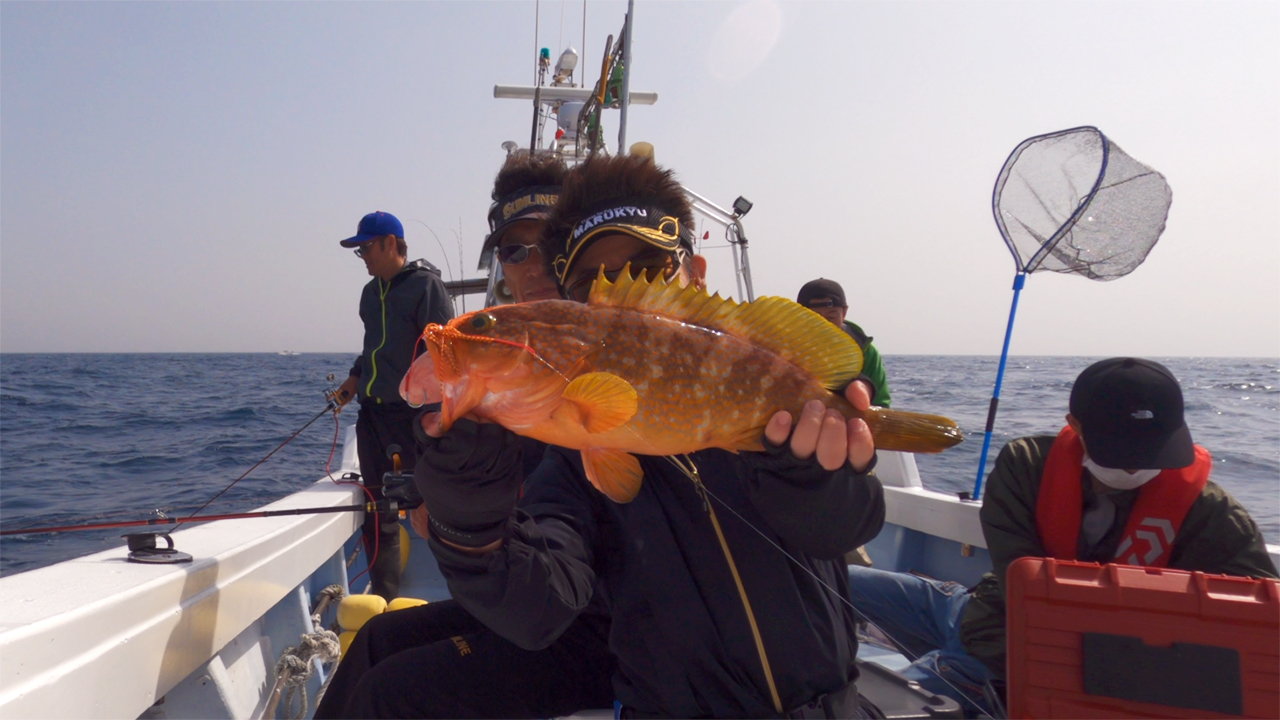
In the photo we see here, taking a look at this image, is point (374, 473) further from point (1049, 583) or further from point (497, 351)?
point (1049, 583)

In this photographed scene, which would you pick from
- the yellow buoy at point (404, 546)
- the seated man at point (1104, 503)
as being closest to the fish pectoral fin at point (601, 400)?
the seated man at point (1104, 503)

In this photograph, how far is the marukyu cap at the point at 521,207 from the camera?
10.8 ft

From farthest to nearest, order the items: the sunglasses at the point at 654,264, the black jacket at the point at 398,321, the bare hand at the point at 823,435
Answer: the black jacket at the point at 398,321
the sunglasses at the point at 654,264
the bare hand at the point at 823,435

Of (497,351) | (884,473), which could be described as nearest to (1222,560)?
(884,473)

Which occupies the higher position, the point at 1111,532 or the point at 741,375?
the point at 741,375

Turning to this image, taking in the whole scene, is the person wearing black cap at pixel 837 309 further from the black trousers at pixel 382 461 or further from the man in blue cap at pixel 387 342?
the black trousers at pixel 382 461

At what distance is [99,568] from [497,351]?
5.65ft

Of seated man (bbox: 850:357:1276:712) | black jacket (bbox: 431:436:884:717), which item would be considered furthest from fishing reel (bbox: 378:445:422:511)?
seated man (bbox: 850:357:1276:712)

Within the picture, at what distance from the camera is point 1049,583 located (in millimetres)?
1612

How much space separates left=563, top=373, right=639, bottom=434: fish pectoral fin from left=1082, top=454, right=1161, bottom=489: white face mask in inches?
82.1

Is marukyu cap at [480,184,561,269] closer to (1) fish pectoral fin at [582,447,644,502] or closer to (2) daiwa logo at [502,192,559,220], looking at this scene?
(2) daiwa logo at [502,192,559,220]

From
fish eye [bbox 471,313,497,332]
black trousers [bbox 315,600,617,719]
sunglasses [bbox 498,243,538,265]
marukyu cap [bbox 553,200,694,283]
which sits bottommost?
black trousers [bbox 315,600,617,719]

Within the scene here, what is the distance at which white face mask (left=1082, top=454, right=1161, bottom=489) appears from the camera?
8.08 ft

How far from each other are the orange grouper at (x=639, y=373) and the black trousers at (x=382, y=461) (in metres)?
3.07
